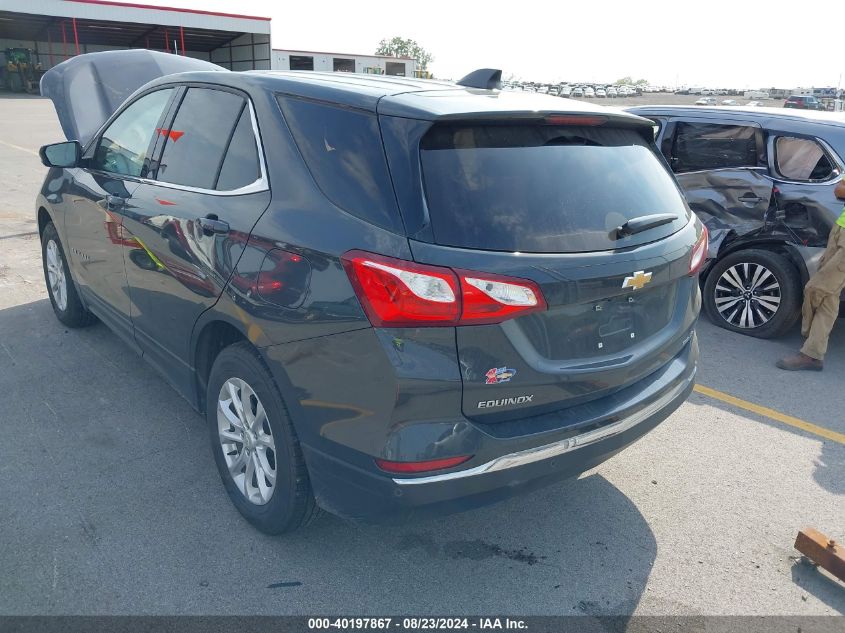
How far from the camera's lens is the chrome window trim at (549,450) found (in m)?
2.23

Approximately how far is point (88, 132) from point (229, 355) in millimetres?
5848

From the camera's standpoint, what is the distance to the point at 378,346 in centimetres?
219

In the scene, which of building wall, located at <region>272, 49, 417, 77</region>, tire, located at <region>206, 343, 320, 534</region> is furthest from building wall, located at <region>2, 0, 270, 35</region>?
tire, located at <region>206, 343, 320, 534</region>

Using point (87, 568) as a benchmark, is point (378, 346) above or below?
above

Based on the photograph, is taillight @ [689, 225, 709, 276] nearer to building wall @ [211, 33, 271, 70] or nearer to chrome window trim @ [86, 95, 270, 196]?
chrome window trim @ [86, 95, 270, 196]

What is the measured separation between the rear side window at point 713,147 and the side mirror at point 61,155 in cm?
492

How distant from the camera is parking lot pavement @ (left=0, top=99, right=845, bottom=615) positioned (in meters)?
2.60

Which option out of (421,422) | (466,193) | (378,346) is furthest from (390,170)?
(421,422)

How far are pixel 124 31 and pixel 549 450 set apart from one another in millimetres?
51833

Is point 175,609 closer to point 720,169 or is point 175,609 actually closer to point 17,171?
point 720,169

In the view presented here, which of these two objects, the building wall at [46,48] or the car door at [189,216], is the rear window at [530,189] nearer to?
the car door at [189,216]

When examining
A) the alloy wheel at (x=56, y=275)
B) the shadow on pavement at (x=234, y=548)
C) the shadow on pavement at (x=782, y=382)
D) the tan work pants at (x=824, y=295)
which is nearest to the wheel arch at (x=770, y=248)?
the tan work pants at (x=824, y=295)

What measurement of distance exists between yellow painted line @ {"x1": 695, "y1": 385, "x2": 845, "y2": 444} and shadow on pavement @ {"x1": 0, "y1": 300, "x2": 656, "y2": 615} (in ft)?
5.06

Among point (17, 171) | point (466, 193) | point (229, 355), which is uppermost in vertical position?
point (466, 193)
